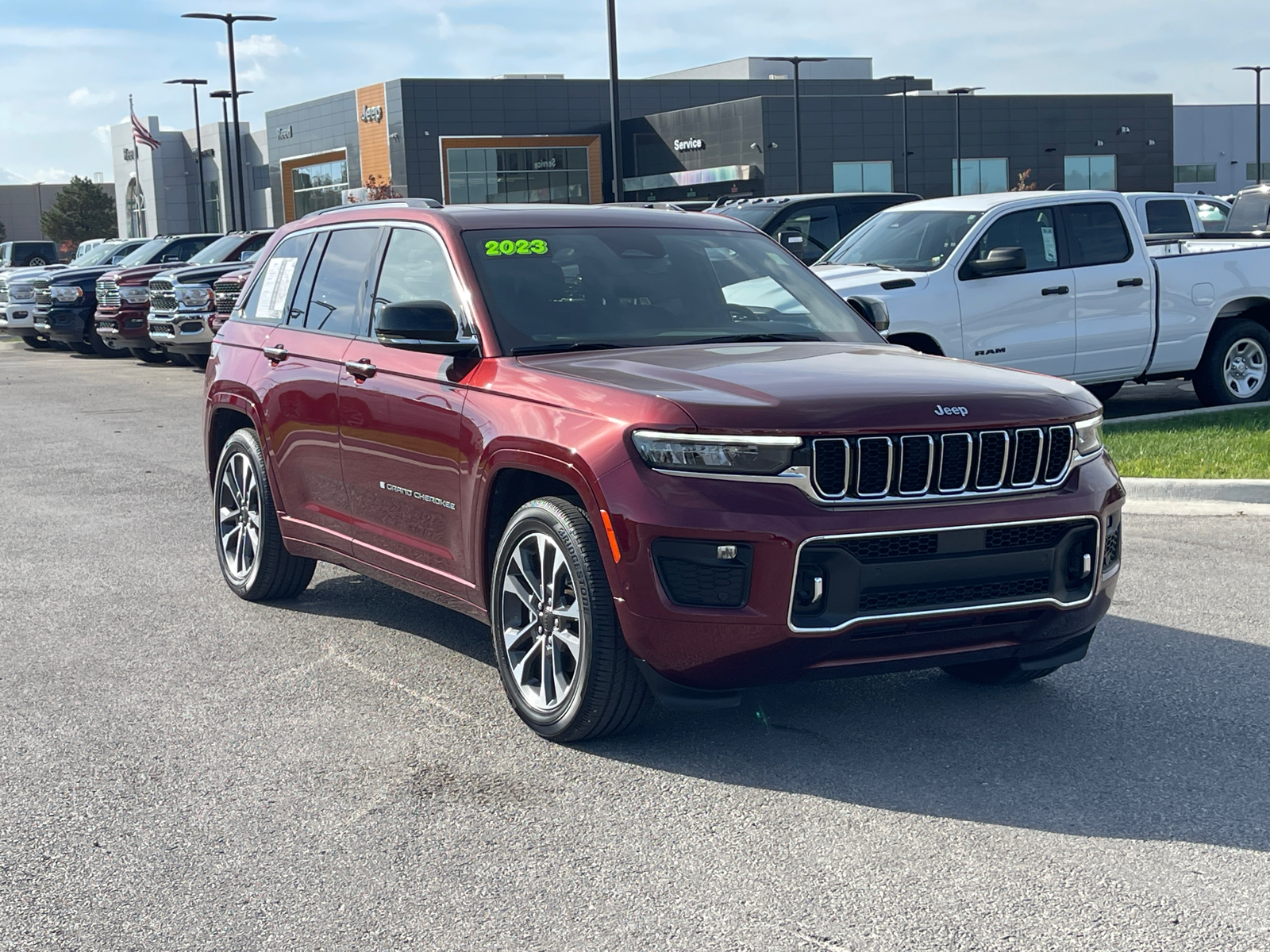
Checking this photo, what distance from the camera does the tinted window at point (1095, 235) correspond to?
41.8 feet

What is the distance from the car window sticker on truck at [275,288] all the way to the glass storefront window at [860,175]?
65506 mm

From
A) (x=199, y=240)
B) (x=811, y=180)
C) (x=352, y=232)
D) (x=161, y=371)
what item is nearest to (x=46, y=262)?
(x=199, y=240)

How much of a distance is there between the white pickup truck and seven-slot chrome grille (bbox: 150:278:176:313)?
12754 millimetres

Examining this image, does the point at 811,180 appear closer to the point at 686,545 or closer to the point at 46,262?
the point at 46,262

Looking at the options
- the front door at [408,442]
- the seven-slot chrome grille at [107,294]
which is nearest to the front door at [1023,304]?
the front door at [408,442]

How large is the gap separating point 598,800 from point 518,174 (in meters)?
73.7

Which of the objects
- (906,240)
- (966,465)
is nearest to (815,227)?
(906,240)

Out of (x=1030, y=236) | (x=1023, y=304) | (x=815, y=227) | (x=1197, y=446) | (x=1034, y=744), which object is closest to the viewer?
(x=1034, y=744)

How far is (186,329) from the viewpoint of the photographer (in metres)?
22.8

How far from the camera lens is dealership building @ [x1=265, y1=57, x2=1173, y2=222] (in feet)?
230

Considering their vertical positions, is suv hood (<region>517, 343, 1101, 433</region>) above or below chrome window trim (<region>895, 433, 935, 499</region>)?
above

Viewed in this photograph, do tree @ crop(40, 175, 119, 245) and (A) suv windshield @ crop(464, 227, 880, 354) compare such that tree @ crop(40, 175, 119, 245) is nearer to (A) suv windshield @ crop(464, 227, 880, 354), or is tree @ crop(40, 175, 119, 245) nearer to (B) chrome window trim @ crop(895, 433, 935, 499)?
(A) suv windshield @ crop(464, 227, 880, 354)

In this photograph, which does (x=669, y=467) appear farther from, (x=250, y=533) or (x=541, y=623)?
(x=250, y=533)

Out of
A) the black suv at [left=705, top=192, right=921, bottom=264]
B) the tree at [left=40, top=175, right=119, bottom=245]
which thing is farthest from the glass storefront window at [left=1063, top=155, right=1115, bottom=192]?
the tree at [left=40, top=175, right=119, bottom=245]
